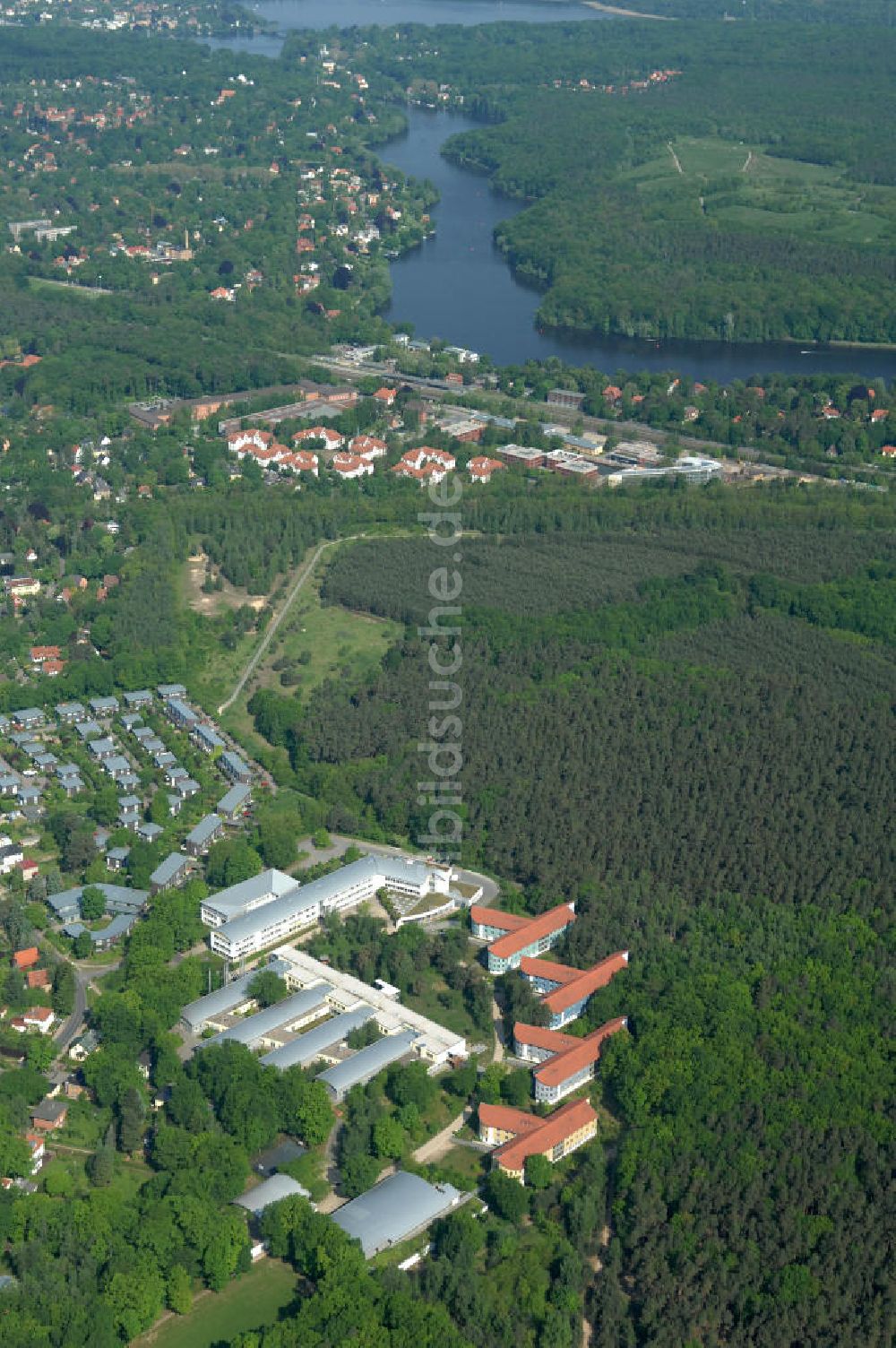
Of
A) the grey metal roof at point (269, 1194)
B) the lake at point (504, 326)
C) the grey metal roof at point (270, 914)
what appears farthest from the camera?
the lake at point (504, 326)

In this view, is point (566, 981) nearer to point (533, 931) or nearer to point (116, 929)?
point (533, 931)

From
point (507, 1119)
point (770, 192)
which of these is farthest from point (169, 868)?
point (770, 192)

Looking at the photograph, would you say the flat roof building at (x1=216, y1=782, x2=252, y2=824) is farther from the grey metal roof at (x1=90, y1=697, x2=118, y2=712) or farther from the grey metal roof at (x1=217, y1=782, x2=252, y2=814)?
the grey metal roof at (x1=90, y1=697, x2=118, y2=712)

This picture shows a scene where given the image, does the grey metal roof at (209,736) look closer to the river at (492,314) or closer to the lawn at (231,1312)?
the lawn at (231,1312)

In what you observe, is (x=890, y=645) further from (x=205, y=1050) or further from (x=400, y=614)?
(x=205, y=1050)

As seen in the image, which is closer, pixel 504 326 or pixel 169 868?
pixel 169 868

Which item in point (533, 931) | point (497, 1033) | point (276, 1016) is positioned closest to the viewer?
point (276, 1016)

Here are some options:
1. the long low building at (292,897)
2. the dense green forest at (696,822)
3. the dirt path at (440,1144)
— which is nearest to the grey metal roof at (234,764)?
the dense green forest at (696,822)

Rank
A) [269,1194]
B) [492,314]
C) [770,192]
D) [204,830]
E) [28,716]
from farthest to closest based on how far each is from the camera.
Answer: [770,192] < [492,314] < [28,716] < [204,830] < [269,1194]
